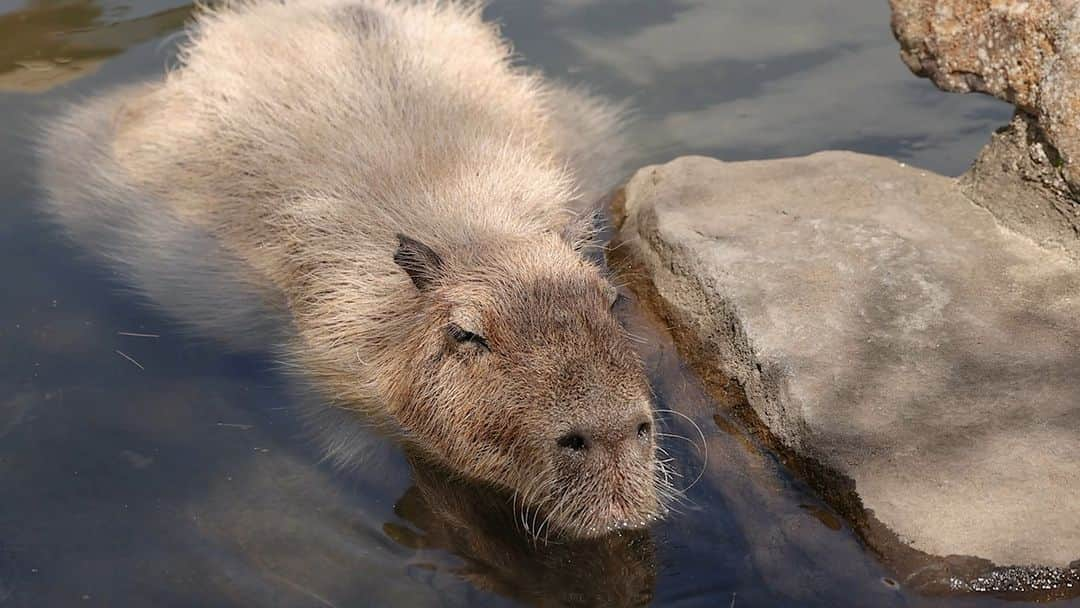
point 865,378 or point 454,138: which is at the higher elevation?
point 454,138

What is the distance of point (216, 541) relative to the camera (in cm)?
388

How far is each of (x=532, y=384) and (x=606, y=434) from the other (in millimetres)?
311

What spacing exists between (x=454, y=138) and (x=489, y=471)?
1.67 metres

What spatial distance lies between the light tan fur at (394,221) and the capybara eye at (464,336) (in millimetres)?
11

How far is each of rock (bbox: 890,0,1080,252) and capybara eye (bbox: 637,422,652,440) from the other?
194 centimetres

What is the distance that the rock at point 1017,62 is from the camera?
4.48 m

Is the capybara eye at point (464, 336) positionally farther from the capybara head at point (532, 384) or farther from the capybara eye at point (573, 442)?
the capybara eye at point (573, 442)

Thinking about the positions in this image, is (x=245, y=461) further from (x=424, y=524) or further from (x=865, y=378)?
(x=865, y=378)

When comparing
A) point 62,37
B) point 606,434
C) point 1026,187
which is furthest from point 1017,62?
point 62,37

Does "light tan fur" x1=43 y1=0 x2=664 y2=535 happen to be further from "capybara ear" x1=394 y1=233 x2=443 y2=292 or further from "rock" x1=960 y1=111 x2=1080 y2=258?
"rock" x1=960 y1=111 x2=1080 y2=258

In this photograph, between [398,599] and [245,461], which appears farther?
[245,461]

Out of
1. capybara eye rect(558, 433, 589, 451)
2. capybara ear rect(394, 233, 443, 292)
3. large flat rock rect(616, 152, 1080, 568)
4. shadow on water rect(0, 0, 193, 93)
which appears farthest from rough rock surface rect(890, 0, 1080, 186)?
shadow on water rect(0, 0, 193, 93)

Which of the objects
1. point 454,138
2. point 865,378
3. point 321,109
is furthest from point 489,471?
point 321,109

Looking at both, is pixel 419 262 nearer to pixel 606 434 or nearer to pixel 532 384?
pixel 532 384
